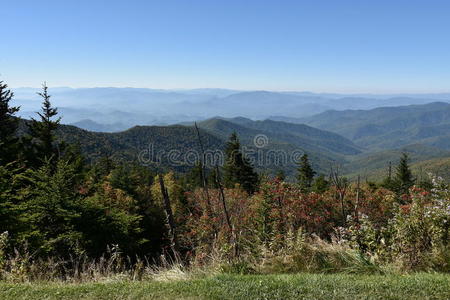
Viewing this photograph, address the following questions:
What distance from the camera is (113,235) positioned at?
13.8 m

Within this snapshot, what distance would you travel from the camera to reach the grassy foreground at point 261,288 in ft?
14.9

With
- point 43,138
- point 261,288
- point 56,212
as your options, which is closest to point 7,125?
point 43,138

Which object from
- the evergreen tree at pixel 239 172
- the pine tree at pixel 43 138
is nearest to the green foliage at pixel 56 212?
the pine tree at pixel 43 138

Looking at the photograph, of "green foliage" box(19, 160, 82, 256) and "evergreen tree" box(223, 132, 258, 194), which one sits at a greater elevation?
"green foliage" box(19, 160, 82, 256)

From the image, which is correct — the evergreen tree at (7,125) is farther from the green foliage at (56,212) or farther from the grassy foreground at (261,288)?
the grassy foreground at (261,288)

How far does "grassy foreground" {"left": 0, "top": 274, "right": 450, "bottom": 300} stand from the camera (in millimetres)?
4543

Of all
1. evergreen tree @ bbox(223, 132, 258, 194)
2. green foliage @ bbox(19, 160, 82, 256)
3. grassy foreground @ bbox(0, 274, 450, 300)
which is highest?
grassy foreground @ bbox(0, 274, 450, 300)

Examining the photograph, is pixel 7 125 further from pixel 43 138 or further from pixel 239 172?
pixel 239 172

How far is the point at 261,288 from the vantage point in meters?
4.79

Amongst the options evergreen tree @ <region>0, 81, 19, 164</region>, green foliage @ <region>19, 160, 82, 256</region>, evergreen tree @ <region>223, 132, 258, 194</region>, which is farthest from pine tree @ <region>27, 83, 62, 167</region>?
evergreen tree @ <region>223, 132, 258, 194</region>

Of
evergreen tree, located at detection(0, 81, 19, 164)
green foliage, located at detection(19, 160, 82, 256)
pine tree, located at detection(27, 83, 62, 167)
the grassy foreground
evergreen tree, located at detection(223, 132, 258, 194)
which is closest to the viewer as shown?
the grassy foreground

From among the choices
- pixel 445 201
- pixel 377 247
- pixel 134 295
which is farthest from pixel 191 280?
pixel 445 201

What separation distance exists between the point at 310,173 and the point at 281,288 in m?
49.5

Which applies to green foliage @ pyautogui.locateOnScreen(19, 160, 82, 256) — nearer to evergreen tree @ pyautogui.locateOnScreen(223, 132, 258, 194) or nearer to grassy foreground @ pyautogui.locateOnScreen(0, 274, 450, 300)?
grassy foreground @ pyautogui.locateOnScreen(0, 274, 450, 300)
